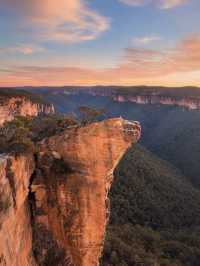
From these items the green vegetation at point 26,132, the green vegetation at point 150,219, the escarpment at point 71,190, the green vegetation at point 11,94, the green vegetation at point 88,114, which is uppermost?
the green vegetation at point 11,94

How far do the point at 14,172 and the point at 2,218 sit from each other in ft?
6.54

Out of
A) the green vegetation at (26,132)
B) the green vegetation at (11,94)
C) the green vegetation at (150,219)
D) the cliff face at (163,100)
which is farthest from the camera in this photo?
the cliff face at (163,100)

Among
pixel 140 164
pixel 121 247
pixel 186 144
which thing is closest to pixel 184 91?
pixel 186 144

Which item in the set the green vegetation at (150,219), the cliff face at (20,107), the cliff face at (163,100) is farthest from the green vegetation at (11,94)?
the cliff face at (163,100)

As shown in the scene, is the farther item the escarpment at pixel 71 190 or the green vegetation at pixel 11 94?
the green vegetation at pixel 11 94

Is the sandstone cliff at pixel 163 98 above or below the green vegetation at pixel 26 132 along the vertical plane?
above

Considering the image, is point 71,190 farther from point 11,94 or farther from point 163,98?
point 163,98

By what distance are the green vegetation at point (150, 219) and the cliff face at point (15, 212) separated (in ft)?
65.9

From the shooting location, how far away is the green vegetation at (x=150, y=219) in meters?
35.0

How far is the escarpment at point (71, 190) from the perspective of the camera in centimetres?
1458

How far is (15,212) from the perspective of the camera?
38.4ft

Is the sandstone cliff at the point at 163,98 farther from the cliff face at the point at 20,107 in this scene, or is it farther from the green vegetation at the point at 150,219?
the green vegetation at the point at 150,219

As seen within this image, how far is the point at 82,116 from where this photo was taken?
18719 millimetres

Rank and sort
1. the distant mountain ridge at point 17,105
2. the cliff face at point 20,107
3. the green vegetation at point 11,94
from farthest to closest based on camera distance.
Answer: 1. the green vegetation at point 11,94
2. the distant mountain ridge at point 17,105
3. the cliff face at point 20,107
